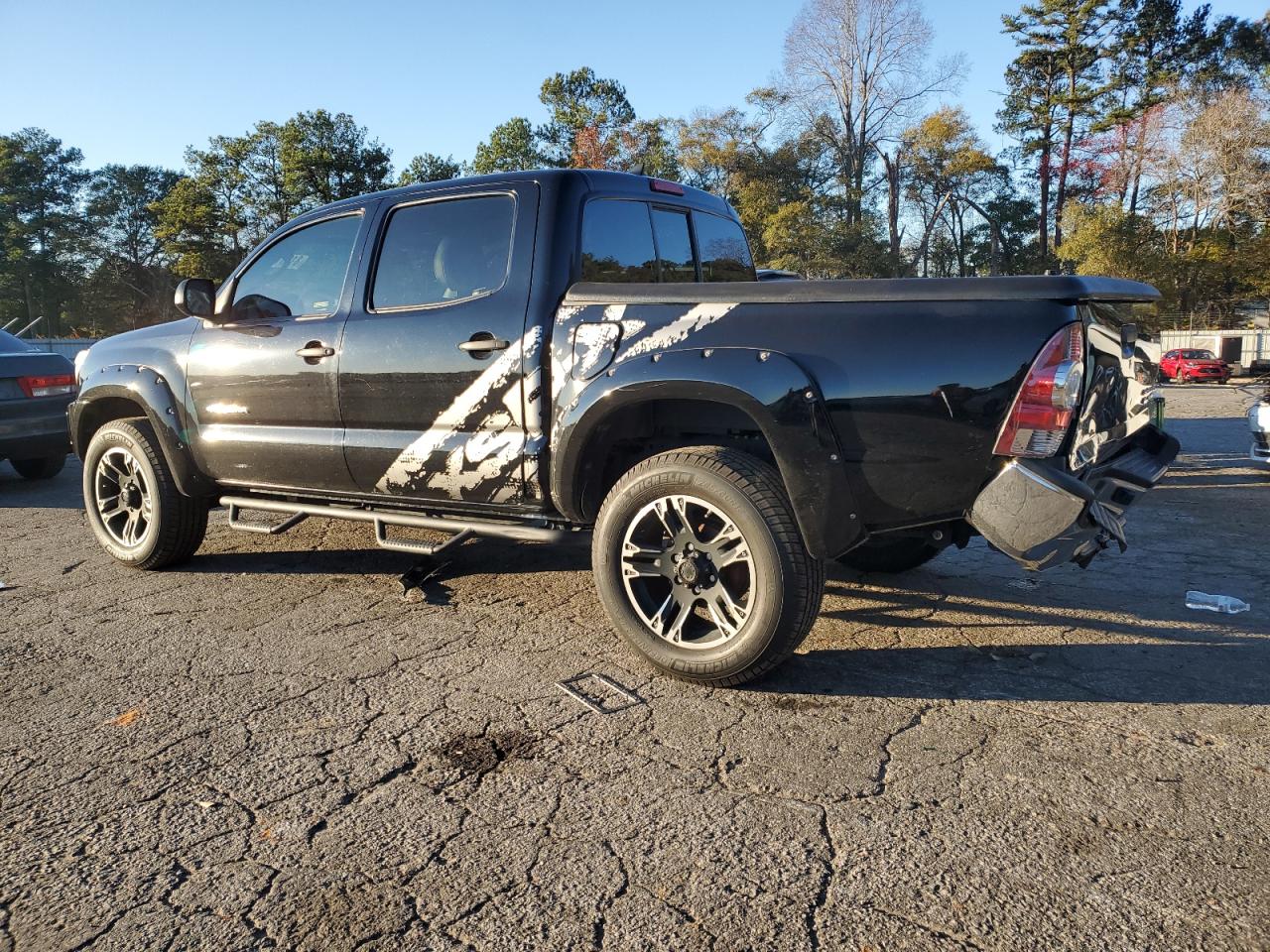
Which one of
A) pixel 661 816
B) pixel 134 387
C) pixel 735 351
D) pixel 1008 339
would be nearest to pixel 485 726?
pixel 661 816

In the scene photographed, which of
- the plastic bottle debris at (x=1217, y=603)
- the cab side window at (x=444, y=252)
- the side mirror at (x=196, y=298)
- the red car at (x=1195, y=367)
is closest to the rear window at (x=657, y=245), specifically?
the cab side window at (x=444, y=252)

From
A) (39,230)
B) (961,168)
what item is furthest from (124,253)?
(961,168)

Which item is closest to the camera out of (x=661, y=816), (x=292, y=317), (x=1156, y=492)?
(x=661, y=816)

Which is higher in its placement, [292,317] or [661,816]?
[292,317]

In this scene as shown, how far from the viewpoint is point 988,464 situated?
2.96m

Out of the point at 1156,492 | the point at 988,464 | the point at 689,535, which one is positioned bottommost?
the point at 1156,492

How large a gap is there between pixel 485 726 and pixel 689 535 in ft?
3.40

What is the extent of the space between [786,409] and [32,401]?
7959 millimetres

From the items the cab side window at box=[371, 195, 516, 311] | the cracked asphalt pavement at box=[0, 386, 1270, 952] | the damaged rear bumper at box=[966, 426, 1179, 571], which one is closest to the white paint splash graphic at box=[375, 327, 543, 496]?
the cab side window at box=[371, 195, 516, 311]

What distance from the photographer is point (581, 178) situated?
393cm

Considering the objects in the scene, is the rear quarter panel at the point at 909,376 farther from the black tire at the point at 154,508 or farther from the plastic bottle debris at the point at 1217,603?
the black tire at the point at 154,508

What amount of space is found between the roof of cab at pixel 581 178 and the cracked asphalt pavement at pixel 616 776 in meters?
2.05

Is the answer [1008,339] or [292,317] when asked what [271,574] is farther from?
[1008,339]

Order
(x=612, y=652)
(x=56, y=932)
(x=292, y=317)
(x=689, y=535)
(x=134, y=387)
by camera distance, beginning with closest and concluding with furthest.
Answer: (x=56, y=932) → (x=689, y=535) → (x=612, y=652) → (x=292, y=317) → (x=134, y=387)
